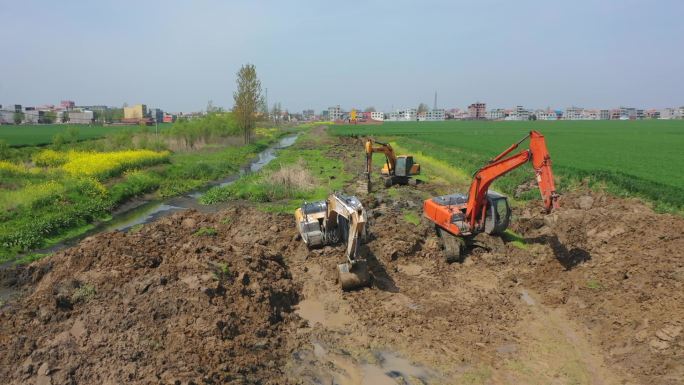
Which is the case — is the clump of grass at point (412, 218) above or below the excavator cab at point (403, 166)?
below

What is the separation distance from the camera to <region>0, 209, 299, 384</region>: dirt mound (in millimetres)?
6977

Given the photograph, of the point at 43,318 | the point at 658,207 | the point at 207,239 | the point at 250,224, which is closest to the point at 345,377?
the point at 43,318

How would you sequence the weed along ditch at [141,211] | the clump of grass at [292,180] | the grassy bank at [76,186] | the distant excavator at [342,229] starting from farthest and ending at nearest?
the clump of grass at [292,180], the weed along ditch at [141,211], the grassy bank at [76,186], the distant excavator at [342,229]

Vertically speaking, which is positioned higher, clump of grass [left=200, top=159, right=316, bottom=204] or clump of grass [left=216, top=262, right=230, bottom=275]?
clump of grass [left=200, top=159, right=316, bottom=204]

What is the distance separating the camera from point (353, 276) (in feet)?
35.8

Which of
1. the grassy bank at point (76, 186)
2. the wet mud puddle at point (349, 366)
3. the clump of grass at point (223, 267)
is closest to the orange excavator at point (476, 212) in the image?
the wet mud puddle at point (349, 366)

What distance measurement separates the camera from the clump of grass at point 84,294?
927cm

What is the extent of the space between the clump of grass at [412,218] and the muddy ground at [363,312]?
2114 millimetres

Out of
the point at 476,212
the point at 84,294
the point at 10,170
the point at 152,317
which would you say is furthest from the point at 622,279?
the point at 10,170

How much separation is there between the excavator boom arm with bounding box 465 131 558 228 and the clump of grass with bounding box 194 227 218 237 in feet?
28.3

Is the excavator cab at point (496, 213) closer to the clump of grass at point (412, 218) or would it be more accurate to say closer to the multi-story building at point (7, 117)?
the clump of grass at point (412, 218)

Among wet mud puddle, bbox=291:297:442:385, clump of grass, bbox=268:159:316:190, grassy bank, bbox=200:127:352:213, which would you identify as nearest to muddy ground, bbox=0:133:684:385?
wet mud puddle, bbox=291:297:442:385

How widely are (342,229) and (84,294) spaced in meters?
6.85

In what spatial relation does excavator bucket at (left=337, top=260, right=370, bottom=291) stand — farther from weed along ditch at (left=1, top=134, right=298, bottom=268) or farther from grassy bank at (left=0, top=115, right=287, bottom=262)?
grassy bank at (left=0, top=115, right=287, bottom=262)
